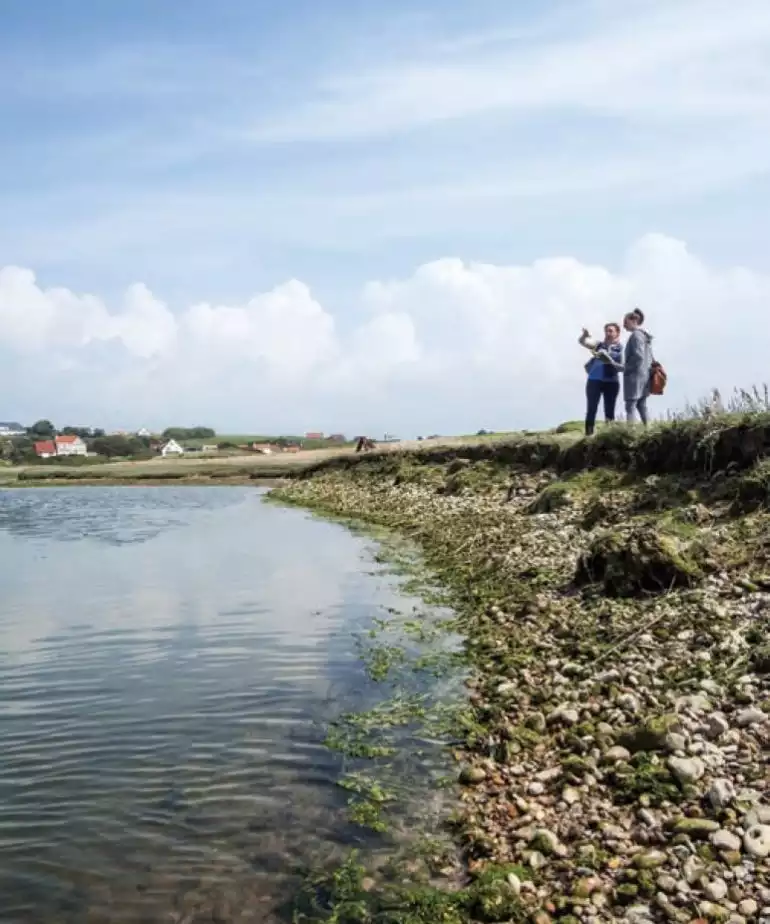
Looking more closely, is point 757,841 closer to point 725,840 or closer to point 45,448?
point 725,840

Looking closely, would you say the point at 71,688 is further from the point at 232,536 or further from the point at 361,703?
the point at 232,536

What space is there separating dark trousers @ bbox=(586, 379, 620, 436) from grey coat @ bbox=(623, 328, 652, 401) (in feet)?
3.20

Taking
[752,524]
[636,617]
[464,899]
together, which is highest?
[752,524]

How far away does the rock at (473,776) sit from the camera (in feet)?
27.4

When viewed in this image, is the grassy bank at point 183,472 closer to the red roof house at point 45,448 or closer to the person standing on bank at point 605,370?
the person standing on bank at point 605,370

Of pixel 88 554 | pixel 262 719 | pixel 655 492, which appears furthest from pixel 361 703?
pixel 88 554

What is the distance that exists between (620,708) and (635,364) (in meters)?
16.1

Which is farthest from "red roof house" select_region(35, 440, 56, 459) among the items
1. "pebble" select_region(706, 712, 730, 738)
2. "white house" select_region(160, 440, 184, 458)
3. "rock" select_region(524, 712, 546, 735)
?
"pebble" select_region(706, 712, 730, 738)

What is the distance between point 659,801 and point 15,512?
46602mm

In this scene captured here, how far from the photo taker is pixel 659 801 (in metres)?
7.24

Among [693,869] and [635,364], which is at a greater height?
[635,364]

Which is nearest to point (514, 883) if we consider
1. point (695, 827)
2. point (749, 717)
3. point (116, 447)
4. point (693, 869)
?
point (693, 869)

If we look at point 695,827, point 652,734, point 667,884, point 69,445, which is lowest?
point 667,884

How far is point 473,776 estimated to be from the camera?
8.40m
